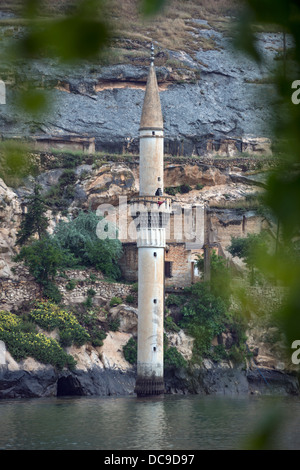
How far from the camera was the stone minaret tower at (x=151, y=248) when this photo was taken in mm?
30797

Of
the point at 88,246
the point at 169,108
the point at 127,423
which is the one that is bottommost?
the point at 127,423

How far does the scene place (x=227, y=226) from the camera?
41.3 metres

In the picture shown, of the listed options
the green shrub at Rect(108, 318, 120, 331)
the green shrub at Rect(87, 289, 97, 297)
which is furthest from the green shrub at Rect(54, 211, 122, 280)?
the green shrub at Rect(108, 318, 120, 331)

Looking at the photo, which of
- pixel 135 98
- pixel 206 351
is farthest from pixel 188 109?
pixel 206 351

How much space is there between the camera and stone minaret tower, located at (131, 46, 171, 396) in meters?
30.8

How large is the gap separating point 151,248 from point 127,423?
30.9ft

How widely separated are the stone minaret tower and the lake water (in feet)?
4.47

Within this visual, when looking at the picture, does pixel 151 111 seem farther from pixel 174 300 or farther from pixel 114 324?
pixel 114 324

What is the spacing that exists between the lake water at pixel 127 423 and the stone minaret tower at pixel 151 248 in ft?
4.47

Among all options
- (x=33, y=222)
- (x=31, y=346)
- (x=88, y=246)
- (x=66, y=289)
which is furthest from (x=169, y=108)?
(x=31, y=346)

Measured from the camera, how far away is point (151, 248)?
A: 3203 cm

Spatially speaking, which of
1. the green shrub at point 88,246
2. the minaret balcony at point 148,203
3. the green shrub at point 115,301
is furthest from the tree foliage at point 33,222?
the minaret balcony at point 148,203

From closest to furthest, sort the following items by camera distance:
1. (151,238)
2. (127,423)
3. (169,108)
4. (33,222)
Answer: (127,423) < (151,238) < (33,222) < (169,108)

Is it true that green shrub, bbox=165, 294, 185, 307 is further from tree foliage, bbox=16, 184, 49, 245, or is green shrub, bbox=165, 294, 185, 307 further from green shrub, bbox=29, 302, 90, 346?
tree foliage, bbox=16, 184, 49, 245
